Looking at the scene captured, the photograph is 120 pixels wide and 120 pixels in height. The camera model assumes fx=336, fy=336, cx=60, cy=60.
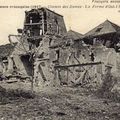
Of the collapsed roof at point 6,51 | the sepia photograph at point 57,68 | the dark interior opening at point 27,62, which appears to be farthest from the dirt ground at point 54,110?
the collapsed roof at point 6,51

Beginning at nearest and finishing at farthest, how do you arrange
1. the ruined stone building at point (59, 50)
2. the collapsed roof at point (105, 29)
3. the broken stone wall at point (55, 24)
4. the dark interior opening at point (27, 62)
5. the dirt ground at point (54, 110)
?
the dirt ground at point (54, 110) → the ruined stone building at point (59, 50) → the collapsed roof at point (105, 29) → the dark interior opening at point (27, 62) → the broken stone wall at point (55, 24)

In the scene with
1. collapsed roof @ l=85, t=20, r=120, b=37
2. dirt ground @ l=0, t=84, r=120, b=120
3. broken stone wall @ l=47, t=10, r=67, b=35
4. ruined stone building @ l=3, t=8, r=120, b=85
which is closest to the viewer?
dirt ground @ l=0, t=84, r=120, b=120

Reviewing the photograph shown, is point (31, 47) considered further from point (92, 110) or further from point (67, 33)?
point (92, 110)

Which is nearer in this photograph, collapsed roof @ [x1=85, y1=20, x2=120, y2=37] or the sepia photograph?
the sepia photograph

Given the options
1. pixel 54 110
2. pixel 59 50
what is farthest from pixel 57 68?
pixel 54 110

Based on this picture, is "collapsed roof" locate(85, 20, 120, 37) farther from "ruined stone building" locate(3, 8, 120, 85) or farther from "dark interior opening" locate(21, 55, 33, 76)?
"dark interior opening" locate(21, 55, 33, 76)

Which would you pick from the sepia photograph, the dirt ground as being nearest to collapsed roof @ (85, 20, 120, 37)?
the sepia photograph

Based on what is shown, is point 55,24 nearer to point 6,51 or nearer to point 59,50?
point 6,51

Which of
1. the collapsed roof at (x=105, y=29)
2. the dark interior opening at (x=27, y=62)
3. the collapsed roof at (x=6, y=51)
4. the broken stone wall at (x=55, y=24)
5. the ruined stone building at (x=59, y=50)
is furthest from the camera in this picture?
the broken stone wall at (x=55, y=24)

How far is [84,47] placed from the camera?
3041cm

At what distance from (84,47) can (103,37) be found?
12.1 ft

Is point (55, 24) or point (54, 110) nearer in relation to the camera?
point (54, 110)

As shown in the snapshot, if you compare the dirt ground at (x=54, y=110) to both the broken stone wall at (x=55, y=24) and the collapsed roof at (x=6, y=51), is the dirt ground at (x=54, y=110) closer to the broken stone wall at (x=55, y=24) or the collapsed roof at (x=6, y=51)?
the collapsed roof at (x=6, y=51)

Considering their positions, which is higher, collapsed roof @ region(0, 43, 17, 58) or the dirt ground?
the dirt ground
